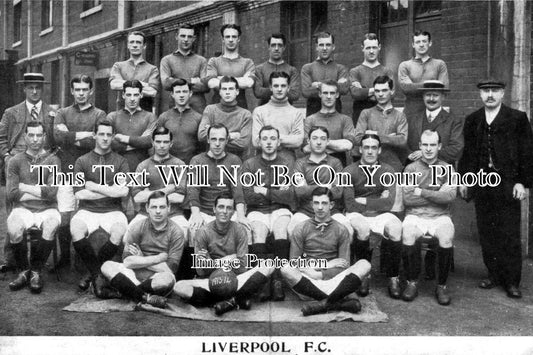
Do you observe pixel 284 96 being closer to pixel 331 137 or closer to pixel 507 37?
pixel 331 137

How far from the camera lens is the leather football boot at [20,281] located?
424 centimetres

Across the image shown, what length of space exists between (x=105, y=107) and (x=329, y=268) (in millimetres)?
4675

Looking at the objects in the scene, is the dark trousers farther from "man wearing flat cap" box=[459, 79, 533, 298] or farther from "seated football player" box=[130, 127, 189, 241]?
"seated football player" box=[130, 127, 189, 241]

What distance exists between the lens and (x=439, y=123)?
15.1ft

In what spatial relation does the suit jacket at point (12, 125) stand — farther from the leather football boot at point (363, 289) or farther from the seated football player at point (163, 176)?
the leather football boot at point (363, 289)

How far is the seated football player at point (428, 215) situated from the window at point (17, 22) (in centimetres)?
344

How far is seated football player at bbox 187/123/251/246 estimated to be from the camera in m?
4.38

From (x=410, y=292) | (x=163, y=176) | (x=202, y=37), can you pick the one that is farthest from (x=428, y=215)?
(x=202, y=37)

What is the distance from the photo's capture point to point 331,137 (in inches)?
185

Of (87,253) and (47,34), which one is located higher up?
(47,34)

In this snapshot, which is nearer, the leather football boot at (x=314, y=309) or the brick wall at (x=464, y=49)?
the leather football boot at (x=314, y=309)

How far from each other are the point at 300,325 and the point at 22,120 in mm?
2936

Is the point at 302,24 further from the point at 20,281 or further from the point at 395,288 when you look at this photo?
the point at 20,281

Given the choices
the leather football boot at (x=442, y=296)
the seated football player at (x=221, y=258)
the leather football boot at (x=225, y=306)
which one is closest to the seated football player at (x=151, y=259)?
the seated football player at (x=221, y=258)
